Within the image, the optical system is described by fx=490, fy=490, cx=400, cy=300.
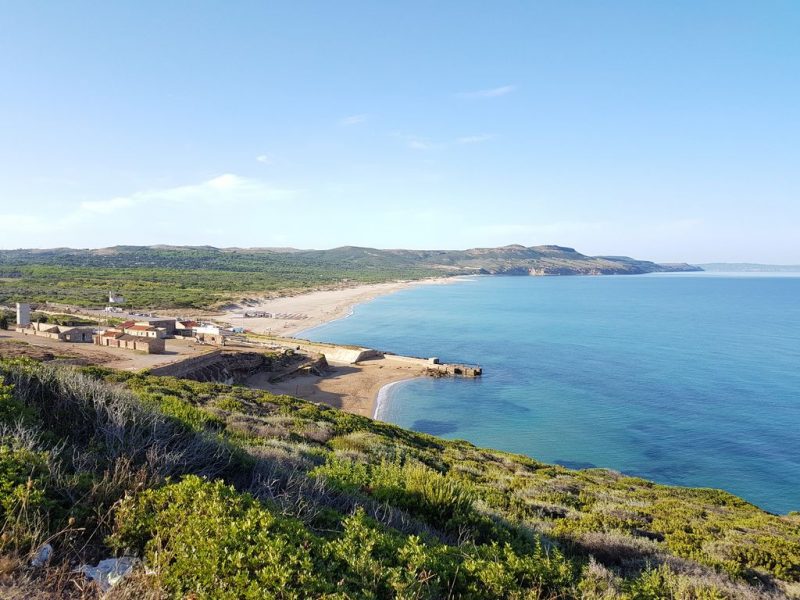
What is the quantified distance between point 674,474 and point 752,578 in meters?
20.7

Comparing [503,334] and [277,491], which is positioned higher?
[277,491]

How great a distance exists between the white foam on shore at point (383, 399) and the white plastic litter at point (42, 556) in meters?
27.2

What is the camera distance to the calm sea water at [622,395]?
1049 inches

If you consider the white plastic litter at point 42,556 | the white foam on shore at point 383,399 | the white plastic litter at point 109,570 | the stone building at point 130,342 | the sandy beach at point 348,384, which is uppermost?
the white plastic litter at point 42,556

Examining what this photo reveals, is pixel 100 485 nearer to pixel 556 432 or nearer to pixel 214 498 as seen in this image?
pixel 214 498

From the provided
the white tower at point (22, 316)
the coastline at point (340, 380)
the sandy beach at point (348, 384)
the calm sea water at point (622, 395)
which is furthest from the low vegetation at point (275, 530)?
the white tower at point (22, 316)

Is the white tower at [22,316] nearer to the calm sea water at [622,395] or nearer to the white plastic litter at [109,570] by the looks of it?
the calm sea water at [622,395]

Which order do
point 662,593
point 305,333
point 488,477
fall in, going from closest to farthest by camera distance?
point 662,593 → point 488,477 → point 305,333

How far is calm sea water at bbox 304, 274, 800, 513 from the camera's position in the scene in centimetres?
2666

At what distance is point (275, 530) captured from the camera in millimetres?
4340

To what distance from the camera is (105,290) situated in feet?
303

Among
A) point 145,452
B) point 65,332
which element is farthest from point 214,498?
point 65,332

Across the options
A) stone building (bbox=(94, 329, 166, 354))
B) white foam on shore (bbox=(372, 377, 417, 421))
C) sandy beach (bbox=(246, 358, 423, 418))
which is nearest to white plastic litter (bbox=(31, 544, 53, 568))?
white foam on shore (bbox=(372, 377, 417, 421))

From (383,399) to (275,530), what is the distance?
3254cm
